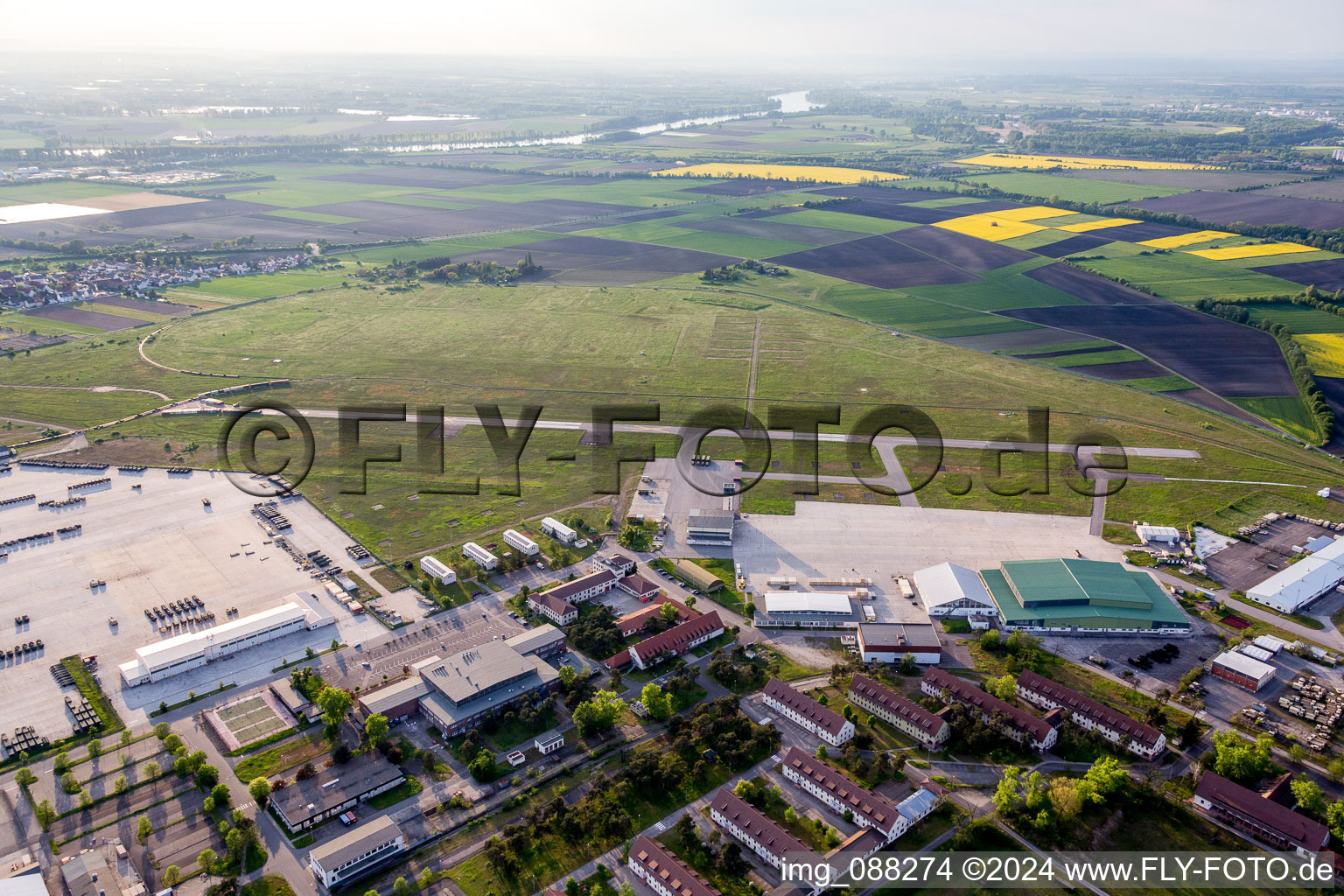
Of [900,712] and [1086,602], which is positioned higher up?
[1086,602]

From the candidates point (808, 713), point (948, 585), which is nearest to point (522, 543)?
point (808, 713)

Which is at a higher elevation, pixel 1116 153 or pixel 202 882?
pixel 1116 153

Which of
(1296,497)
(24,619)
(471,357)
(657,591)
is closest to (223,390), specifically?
(471,357)

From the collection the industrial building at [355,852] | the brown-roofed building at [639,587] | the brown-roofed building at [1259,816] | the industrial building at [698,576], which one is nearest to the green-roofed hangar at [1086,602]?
the brown-roofed building at [1259,816]

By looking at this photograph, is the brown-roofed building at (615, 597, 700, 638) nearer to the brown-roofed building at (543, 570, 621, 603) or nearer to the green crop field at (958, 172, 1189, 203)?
the brown-roofed building at (543, 570, 621, 603)

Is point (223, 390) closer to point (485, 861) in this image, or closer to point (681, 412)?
point (681, 412)

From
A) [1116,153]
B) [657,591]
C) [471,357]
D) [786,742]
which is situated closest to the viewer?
[786,742]

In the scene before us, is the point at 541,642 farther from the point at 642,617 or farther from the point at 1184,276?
the point at 1184,276

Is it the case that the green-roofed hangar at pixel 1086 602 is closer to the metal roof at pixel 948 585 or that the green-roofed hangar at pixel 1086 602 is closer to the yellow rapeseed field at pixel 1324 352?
the metal roof at pixel 948 585
